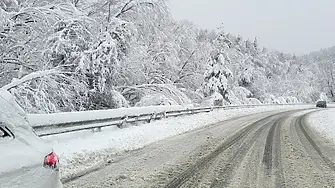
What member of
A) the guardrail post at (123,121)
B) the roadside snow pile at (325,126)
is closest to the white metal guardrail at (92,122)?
the guardrail post at (123,121)

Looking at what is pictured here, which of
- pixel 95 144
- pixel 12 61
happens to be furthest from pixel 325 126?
pixel 12 61

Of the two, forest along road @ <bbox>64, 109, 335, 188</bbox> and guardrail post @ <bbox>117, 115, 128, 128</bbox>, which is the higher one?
guardrail post @ <bbox>117, 115, 128, 128</bbox>

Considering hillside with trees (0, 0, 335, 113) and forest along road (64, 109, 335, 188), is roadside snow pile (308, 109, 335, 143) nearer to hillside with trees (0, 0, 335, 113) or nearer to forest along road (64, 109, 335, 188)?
forest along road (64, 109, 335, 188)

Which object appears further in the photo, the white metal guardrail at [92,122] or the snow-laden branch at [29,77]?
the snow-laden branch at [29,77]

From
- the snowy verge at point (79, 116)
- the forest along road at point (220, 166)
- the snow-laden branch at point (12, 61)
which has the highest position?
the snow-laden branch at point (12, 61)

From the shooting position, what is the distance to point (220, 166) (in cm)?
730

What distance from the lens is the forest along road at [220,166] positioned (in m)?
5.99

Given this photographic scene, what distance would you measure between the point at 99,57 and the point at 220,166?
38.3ft

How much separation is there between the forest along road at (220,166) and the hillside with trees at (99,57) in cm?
517

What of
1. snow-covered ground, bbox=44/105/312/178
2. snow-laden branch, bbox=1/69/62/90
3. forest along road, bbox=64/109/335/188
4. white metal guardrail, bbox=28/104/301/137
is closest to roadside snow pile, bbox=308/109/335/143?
forest along road, bbox=64/109/335/188

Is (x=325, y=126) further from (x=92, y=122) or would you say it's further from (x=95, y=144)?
(x=95, y=144)

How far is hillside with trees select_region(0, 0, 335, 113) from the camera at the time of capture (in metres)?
13.1

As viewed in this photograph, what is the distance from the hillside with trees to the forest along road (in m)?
5.17

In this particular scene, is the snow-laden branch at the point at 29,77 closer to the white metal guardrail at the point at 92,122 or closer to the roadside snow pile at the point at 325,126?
the white metal guardrail at the point at 92,122
